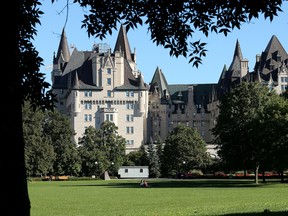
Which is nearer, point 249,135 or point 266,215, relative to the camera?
point 266,215

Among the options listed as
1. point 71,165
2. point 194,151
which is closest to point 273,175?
point 194,151

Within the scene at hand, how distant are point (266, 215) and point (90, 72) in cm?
13391

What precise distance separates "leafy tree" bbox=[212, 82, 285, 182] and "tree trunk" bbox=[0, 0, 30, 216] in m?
47.6

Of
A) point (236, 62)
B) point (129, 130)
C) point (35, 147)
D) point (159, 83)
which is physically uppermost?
point (236, 62)

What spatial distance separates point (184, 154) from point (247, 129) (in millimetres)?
49068

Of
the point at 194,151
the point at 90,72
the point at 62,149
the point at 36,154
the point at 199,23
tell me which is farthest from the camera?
the point at 90,72

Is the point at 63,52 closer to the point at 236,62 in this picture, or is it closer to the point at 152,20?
the point at 236,62

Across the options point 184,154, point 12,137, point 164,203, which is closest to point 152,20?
point 12,137

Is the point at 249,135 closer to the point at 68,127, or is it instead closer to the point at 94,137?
the point at 68,127

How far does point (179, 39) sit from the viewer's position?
11.4 m

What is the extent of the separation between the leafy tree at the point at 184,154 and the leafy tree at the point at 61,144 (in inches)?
752

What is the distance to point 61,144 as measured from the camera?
97125mm

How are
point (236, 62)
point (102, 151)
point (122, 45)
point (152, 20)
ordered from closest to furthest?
point (152, 20) → point (102, 151) → point (236, 62) → point (122, 45)

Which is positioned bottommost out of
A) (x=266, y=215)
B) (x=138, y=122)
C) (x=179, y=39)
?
(x=266, y=215)
